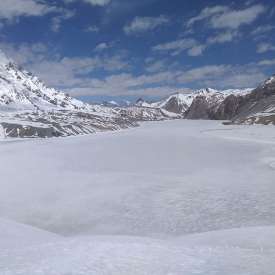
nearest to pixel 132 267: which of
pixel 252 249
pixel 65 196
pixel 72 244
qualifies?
pixel 72 244

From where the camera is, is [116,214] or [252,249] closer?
[252,249]

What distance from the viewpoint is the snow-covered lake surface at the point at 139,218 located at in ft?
46.6

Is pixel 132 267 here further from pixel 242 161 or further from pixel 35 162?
pixel 35 162

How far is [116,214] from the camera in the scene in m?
24.0

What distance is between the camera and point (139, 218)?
23.1 metres

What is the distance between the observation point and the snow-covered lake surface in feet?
46.6

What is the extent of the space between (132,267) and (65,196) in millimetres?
16066

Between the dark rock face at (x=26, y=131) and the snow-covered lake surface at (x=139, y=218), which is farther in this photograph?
the dark rock face at (x=26, y=131)

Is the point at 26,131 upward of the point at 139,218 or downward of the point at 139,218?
upward

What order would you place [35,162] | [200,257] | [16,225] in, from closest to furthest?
1. [200,257]
2. [16,225]
3. [35,162]

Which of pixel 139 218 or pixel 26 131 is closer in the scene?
pixel 139 218

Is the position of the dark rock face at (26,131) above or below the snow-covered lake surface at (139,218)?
above

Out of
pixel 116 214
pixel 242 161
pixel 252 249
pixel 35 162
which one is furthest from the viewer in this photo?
pixel 35 162

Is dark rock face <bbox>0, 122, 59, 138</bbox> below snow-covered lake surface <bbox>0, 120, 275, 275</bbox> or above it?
above
